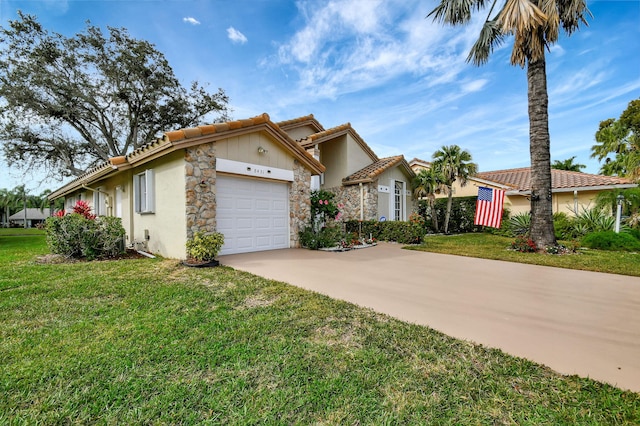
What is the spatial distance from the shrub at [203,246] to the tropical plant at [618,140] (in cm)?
3266

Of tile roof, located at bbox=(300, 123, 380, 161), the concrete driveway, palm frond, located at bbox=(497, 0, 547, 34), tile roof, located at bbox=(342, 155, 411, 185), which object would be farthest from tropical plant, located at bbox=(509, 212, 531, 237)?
palm frond, located at bbox=(497, 0, 547, 34)

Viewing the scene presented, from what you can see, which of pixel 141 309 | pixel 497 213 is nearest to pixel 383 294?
pixel 141 309

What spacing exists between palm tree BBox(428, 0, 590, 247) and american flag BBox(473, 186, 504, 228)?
116 centimetres

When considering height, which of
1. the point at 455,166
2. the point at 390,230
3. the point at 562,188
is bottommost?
the point at 390,230

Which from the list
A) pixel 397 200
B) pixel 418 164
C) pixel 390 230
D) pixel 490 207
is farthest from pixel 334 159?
pixel 418 164

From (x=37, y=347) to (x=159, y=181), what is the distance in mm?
6305

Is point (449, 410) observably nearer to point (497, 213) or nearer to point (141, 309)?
point (141, 309)

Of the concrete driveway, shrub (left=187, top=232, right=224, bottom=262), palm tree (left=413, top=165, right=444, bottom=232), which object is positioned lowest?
the concrete driveway

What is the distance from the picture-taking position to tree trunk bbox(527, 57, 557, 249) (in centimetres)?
941

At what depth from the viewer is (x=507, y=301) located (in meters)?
4.26

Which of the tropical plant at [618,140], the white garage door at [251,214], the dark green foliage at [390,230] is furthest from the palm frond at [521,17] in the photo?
the tropical plant at [618,140]

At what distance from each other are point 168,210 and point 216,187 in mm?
1515

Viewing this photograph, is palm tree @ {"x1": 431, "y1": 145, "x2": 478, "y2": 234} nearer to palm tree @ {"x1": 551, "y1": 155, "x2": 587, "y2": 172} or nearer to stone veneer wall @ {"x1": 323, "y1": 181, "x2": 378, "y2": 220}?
stone veneer wall @ {"x1": 323, "y1": 181, "x2": 378, "y2": 220}

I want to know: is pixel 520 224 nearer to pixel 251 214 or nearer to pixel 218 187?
pixel 251 214
